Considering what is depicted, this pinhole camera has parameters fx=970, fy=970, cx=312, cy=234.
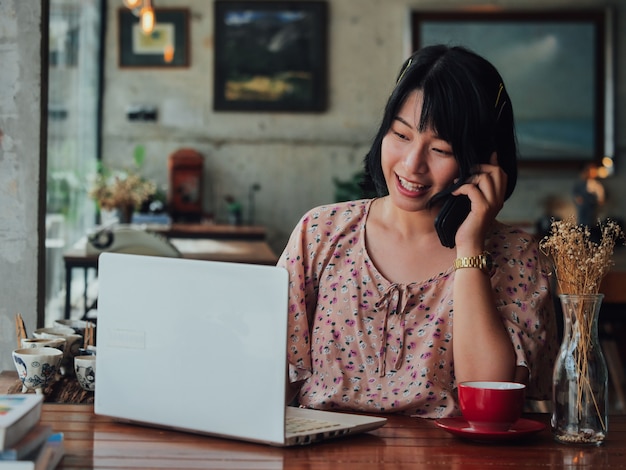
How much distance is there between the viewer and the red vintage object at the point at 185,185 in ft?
24.9

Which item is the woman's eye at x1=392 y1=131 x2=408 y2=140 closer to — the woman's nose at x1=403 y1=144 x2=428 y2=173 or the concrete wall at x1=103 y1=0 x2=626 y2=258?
the woman's nose at x1=403 y1=144 x2=428 y2=173

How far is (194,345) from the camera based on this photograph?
4.91ft

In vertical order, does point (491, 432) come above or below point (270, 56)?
below

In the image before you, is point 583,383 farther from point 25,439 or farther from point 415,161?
point 25,439

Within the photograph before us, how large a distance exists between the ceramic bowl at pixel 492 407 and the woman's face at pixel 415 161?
0.54 meters

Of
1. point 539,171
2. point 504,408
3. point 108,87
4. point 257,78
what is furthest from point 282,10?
point 504,408

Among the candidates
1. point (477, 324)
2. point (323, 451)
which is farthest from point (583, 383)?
point (323, 451)

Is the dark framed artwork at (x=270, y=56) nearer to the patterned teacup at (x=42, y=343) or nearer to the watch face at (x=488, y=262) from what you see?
the patterned teacup at (x=42, y=343)

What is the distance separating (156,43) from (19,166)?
5.59 metres

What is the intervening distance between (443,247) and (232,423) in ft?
2.60

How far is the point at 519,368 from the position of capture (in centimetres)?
193

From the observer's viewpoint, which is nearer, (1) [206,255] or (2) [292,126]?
(1) [206,255]

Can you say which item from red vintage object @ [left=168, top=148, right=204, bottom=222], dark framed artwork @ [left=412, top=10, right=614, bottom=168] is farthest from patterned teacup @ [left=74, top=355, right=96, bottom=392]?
dark framed artwork @ [left=412, top=10, right=614, bottom=168]

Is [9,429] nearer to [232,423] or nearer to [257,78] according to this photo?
[232,423]
